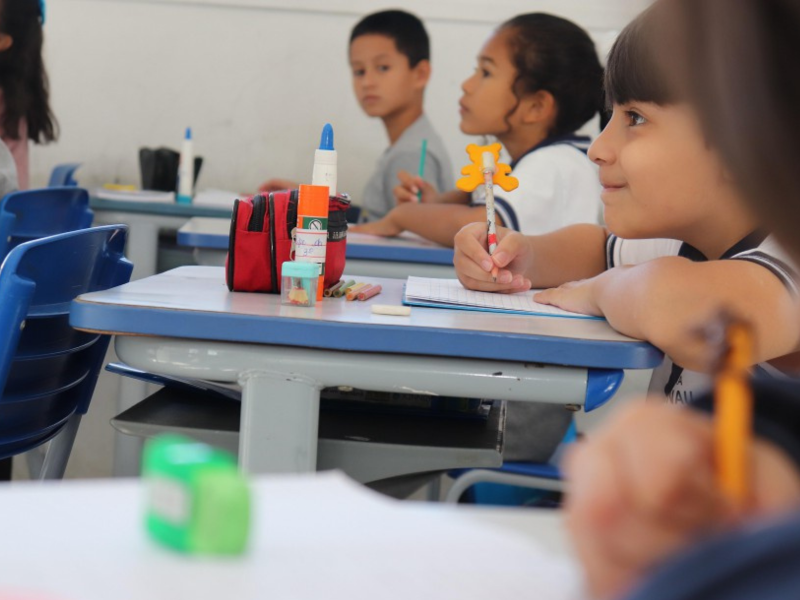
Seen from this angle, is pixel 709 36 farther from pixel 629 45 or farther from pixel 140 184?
pixel 140 184

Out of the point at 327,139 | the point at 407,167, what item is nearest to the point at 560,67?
the point at 407,167

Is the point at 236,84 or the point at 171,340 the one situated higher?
the point at 236,84

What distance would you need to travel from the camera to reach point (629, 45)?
131 cm

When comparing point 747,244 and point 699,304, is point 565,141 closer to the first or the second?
point 747,244

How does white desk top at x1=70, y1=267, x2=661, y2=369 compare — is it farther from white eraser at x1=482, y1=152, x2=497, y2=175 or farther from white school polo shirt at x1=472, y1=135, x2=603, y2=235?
white school polo shirt at x1=472, y1=135, x2=603, y2=235

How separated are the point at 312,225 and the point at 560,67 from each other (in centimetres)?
153

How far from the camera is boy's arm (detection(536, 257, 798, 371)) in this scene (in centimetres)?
108

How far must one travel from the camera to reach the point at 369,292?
4.56 feet

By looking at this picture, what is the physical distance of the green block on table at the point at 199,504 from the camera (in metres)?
0.46

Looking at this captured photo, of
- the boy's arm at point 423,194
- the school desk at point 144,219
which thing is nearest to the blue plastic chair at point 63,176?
the school desk at point 144,219

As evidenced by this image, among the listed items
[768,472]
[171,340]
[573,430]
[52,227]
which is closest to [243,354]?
[171,340]

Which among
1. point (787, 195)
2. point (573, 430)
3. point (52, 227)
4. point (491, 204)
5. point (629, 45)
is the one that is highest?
point (629, 45)

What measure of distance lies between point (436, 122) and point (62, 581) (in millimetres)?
3925

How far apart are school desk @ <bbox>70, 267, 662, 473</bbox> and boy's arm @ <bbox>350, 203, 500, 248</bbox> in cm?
122
